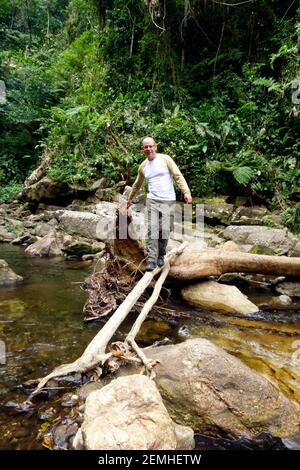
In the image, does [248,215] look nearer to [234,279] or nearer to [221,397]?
[234,279]

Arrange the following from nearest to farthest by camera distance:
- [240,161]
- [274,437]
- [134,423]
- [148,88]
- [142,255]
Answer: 1. [134,423]
2. [274,437]
3. [142,255]
4. [240,161]
5. [148,88]

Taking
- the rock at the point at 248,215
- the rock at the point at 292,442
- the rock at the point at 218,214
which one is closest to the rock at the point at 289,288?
the rock at the point at 248,215

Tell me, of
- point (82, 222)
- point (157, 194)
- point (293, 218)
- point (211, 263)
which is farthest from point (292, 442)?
point (82, 222)

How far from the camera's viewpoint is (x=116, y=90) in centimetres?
1630

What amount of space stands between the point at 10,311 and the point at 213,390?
383 cm

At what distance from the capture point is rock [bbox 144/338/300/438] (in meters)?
3.10

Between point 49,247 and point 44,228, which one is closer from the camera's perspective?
point 49,247

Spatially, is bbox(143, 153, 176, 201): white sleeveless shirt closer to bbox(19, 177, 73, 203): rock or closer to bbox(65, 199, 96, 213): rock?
bbox(65, 199, 96, 213): rock

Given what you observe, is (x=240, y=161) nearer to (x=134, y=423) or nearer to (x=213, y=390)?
(x=213, y=390)

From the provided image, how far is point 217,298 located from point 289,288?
1.57 m

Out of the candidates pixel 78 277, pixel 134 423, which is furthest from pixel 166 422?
pixel 78 277

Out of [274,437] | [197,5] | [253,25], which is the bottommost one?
[274,437]

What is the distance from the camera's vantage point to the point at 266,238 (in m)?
8.31

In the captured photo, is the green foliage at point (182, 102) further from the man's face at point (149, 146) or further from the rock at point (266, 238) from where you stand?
the man's face at point (149, 146)
